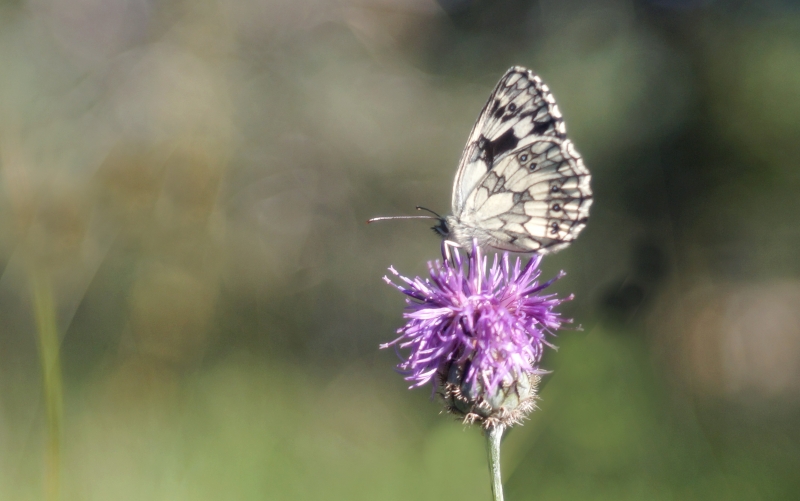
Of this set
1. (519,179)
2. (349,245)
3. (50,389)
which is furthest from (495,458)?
(349,245)

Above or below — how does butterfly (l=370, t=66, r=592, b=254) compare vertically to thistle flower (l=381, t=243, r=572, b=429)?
above

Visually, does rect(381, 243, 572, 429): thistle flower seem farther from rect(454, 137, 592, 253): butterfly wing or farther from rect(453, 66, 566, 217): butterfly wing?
rect(453, 66, 566, 217): butterfly wing

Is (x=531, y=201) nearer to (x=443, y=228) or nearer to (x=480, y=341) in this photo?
(x=443, y=228)

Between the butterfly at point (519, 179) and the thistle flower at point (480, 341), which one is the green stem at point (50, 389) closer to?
the thistle flower at point (480, 341)

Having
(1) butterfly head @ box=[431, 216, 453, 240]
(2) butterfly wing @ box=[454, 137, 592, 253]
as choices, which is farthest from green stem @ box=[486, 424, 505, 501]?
(1) butterfly head @ box=[431, 216, 453, 240]

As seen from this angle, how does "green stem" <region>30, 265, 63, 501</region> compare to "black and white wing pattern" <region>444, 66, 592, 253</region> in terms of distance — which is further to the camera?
"black and white wing pattern" <region>444, 66, 592, 253</region>

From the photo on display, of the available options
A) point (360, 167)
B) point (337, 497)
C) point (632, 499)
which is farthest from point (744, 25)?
point (337, 497)

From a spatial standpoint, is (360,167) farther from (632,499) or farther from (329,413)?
(632,499)

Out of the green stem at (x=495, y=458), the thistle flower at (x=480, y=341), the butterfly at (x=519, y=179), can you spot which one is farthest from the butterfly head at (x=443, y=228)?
the green stem at (x=495, y=458)
